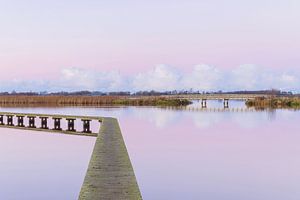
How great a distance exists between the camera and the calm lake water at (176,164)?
9.55m

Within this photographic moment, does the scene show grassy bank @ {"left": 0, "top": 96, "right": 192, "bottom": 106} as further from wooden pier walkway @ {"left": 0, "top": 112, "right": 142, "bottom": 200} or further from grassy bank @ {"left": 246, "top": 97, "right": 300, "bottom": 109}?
wooden pier walkway @ {"left": 0, "top": 112, "right": 142, "bottom": 200}

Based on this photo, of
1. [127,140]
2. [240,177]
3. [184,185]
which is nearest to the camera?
[184,185]

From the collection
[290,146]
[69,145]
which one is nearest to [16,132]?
[69,145]

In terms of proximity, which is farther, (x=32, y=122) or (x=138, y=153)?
(x=32, y=122)

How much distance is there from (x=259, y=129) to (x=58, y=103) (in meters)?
43.7

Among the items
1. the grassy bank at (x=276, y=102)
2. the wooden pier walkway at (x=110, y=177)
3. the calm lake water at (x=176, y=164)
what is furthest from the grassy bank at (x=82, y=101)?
the wooden pier walkway at (x=110, y=177)

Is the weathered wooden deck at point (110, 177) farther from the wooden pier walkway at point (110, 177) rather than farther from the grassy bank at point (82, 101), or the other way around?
the grassy bank at point (82, 101)

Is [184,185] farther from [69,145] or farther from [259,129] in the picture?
[259,129]

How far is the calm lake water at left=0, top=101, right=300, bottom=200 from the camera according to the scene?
955 centimetres

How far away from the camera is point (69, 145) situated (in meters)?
17.9

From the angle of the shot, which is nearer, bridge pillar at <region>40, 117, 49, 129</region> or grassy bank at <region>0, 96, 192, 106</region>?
bridge pillar at <region>40, 117, 49, 129</region>

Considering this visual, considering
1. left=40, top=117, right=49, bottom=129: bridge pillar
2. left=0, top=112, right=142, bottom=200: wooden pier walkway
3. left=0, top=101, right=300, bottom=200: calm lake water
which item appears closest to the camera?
left=0, top=112, right=142, bottom=200: wooden pier walkway

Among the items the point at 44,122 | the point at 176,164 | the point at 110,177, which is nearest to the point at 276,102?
the point at 44,122

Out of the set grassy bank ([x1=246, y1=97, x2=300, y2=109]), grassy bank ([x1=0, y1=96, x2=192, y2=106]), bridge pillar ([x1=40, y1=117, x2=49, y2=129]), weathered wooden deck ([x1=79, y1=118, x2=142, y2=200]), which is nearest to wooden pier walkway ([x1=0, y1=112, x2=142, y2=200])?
weathered wooden deck ([x1=79, y1=118, x2=142, y2=200])
